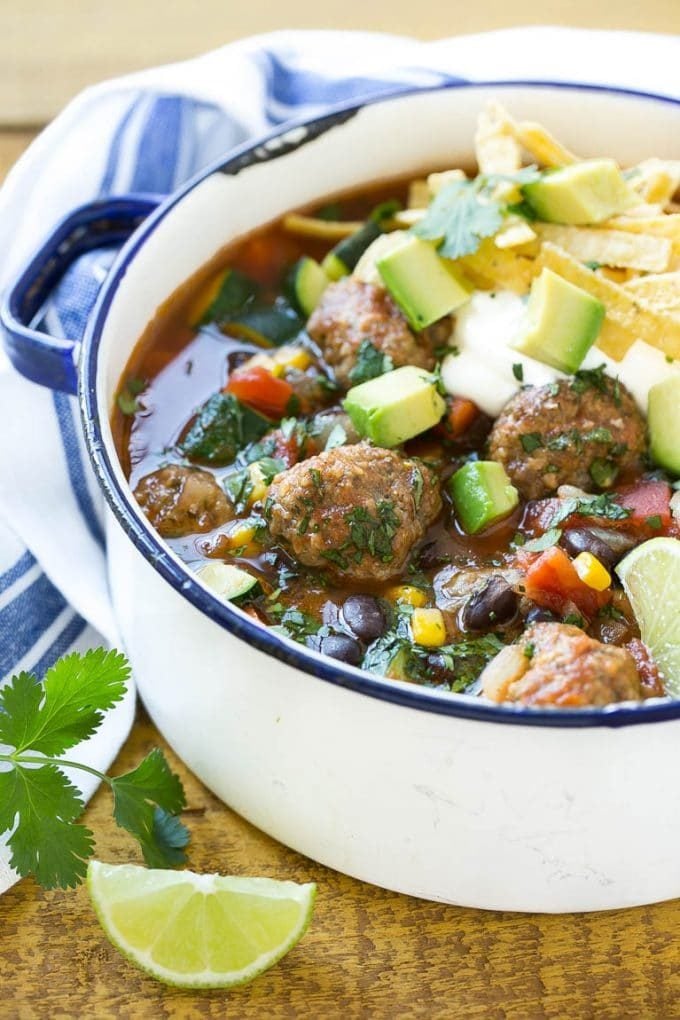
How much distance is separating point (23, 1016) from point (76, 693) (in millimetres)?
781

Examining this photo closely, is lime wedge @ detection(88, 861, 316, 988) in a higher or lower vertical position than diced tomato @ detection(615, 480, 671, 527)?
lower

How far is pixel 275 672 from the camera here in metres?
2.85

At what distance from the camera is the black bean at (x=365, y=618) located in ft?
10.7

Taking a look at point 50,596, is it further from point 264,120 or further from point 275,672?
point 264,120

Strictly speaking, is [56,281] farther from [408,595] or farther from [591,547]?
[591,547]

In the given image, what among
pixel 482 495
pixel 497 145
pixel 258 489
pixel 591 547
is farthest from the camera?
pixel 497 145

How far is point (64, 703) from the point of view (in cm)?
328

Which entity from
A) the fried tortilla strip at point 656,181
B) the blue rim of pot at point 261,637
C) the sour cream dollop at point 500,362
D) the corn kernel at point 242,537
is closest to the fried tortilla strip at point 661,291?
the sour cream dollop at point 500,362

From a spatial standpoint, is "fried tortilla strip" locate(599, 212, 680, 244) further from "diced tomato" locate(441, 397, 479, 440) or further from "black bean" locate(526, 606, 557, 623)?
"black bean" locate(526, 606, 557, 623)

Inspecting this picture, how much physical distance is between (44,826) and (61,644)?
2.85 feet

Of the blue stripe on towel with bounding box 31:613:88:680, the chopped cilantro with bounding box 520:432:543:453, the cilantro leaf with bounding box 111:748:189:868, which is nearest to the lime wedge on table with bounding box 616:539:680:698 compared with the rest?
the chopped cilantro with bounding box 520:432:543:453

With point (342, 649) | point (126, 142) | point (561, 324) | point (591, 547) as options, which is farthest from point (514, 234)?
point (126, 142)

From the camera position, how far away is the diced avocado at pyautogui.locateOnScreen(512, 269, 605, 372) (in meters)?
3.69

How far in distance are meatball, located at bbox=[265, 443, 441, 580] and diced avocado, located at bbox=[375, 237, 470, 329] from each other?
65 centimetres
